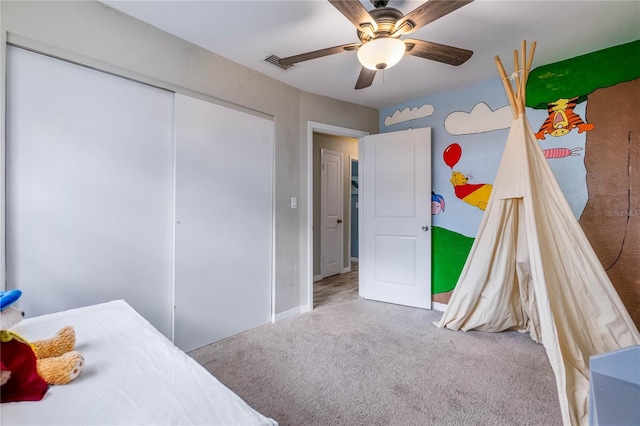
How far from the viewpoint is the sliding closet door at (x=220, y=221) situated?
225cm

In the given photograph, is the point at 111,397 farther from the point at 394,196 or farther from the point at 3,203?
the point at 394,196

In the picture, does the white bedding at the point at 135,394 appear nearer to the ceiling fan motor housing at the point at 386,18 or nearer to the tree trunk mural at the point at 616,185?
the ceiling fan motor housing at the point at 386,18

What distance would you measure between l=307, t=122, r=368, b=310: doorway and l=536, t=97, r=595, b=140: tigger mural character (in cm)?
180

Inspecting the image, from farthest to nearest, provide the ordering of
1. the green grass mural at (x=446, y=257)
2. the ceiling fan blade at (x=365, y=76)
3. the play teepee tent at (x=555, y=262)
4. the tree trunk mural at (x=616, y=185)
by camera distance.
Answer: the green grass mural at (x=446, y=257) < the tree trunk mural at (x=616, y=185) < the ceiling fan blade at (x=365, y=76) < the play teepee tent at (x=555, y=262)

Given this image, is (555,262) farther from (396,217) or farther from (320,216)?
(320,216)

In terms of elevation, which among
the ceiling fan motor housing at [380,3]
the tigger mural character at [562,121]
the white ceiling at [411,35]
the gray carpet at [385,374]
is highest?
the white ceiling at [411,35]

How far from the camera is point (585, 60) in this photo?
2.43m

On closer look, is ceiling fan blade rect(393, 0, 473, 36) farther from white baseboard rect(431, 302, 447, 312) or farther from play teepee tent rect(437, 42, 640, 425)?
white baseboard rect(431, 302, 447, 312)

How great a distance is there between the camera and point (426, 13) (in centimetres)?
144

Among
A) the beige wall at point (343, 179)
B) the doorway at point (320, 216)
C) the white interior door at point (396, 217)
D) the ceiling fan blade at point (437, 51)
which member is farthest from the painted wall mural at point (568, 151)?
the beige wall at point (343, 179)

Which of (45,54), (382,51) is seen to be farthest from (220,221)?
(382,51)

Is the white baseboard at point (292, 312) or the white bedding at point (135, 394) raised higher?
the white bedding at point (135, 394)

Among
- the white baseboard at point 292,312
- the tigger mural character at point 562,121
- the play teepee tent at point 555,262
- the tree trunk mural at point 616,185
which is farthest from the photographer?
the white baseboard at point 292,312

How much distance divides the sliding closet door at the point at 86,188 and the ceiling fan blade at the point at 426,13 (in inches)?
66.2
